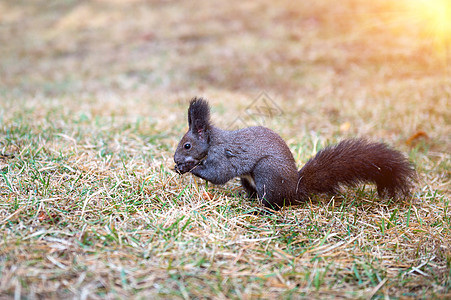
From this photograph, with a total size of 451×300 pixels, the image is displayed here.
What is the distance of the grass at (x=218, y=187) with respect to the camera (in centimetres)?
200

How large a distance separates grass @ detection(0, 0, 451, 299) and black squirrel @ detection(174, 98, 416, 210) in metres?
0.16

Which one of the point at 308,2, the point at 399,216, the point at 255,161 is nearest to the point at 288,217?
A: the point at 255,161

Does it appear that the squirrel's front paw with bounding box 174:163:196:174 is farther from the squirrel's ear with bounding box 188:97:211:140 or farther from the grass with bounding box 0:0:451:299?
the squirrel's ear with bounding box 188:97:211:140

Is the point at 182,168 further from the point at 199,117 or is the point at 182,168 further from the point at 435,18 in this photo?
the point at 435,18

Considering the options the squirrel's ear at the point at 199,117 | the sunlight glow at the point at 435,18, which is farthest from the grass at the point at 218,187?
the squirrel's ear at the point at 199,117

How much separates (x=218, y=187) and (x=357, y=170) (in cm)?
127

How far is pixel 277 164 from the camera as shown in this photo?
292 centimetres

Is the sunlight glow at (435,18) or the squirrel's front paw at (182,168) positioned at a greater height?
the sunlight glow at (435,18)

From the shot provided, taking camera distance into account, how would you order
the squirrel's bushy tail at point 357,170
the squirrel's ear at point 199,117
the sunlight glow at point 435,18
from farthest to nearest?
1. the sunlight glow at point 435,18
2. the squirrel's ear at point 199,117
3. the squirrel's bushy tail at point 357,170

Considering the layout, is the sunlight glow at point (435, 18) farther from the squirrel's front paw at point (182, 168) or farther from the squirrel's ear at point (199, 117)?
the squirrel's front paw at point (182, 168)

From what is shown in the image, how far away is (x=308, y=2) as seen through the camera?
11.2 meters

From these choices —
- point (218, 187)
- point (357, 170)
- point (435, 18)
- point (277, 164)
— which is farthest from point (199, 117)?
point (435, 18)

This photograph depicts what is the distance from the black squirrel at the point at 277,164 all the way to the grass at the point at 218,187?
16 centimetres

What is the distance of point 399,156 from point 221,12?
9502 mm
